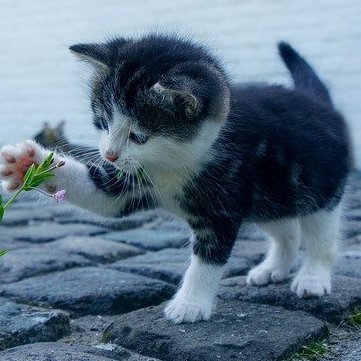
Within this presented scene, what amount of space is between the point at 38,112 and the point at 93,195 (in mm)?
7638

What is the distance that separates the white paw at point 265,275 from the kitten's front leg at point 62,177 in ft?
2.12

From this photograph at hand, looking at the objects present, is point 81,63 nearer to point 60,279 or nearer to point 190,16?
point 60,279

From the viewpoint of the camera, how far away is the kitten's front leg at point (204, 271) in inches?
104

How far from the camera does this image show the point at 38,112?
33.4ft

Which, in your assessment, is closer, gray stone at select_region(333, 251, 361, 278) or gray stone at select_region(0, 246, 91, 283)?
gray stone at select_region(0, 246, 91, 283)

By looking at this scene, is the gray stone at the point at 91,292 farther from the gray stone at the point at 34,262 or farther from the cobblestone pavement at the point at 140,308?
the gray stone at the point at 34,262

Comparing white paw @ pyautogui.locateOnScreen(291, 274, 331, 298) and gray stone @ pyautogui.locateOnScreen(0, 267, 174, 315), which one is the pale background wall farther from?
white paw @ pyautogui.locateOnScreen(291, 274, 331, 298)

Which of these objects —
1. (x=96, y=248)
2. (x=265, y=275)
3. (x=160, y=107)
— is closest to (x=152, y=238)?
(x=96, y=248)

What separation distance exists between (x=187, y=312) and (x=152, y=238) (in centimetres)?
185

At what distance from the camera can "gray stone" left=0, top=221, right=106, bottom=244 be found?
4375mm

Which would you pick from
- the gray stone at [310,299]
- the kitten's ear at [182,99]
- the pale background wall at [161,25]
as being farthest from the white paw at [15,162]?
the pale background wall at [161,25]

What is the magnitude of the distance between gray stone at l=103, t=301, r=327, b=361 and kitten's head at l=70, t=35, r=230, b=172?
513 mm

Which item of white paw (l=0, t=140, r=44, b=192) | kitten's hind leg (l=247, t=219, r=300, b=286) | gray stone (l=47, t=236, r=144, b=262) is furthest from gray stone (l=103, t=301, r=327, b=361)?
gray stone (l=47, t=236, r=144, b=262)

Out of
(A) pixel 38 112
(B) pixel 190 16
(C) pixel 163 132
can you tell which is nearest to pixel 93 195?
(C) pixel 163 132
